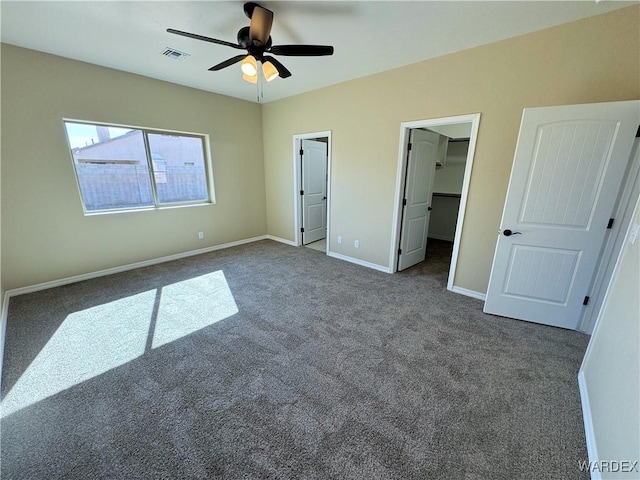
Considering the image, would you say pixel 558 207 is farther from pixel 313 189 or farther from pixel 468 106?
pixel 313 189

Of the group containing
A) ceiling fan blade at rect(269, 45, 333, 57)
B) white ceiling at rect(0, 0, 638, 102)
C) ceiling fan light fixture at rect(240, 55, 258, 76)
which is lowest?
ceiling fan light fixture at rect(240, 55, 258, 76)

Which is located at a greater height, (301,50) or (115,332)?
(301,50)

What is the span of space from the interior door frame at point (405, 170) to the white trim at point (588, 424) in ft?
4.82

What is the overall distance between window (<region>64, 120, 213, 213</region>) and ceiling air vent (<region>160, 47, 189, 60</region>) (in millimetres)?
1277

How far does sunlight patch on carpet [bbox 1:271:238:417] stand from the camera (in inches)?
70.2

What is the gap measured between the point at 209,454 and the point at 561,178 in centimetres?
329

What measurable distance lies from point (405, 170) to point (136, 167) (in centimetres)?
388

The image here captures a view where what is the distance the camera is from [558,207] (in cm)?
225

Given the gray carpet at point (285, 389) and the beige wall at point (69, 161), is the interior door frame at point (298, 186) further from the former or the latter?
the gray carpet at point (285, 389)

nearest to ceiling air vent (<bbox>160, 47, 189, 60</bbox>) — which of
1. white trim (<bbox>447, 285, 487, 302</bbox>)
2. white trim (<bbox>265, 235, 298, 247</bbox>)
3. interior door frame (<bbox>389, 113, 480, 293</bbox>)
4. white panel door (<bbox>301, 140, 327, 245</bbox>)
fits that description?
white panel door (<bbox>301, 140, 327, 245</bbox>)

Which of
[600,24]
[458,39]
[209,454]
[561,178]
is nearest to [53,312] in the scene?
[209,454]

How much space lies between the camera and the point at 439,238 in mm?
5559

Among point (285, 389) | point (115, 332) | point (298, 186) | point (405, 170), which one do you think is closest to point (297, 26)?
point (405, 170)

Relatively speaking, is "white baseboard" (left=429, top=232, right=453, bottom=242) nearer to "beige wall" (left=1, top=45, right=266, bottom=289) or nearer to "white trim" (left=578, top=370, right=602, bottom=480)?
"white trim" (left=578, top=370, right=602, bottom=480)
